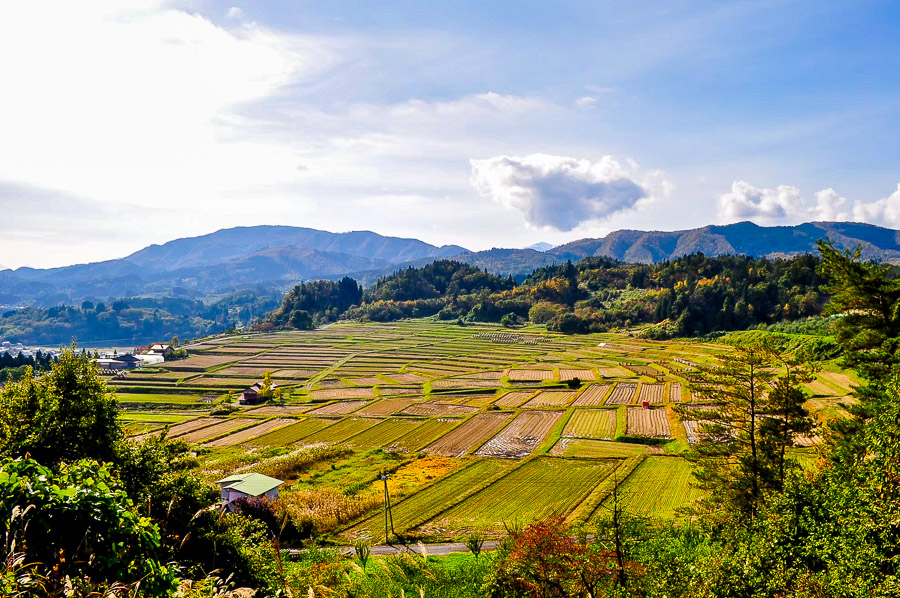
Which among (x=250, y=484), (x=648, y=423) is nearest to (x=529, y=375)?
(x=648, y=423)

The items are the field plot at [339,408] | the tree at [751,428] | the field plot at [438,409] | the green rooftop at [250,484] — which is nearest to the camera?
the tree at [751,428]

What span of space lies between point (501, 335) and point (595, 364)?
5273 centimetres

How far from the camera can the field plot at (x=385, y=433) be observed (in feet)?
203

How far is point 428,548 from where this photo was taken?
33844 mm

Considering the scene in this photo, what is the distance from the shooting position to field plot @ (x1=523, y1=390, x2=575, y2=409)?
7672cm

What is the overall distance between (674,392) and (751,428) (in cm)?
5375

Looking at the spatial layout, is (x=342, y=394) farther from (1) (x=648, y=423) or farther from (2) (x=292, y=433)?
(1) (x=648, y=423)

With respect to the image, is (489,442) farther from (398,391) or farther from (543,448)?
(398,391)

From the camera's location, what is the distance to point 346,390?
308ft

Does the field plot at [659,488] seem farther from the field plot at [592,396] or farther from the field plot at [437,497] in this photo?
the field plot at [592,396]

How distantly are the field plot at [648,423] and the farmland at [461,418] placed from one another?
26 centimetres

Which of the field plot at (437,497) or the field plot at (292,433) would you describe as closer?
the field plot at (437,497)

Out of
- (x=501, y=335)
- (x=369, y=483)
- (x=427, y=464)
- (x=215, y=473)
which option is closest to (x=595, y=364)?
(x=501, y=335)

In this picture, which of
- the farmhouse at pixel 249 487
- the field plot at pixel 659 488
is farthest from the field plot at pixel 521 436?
the farmhouse at pixel 249 487
